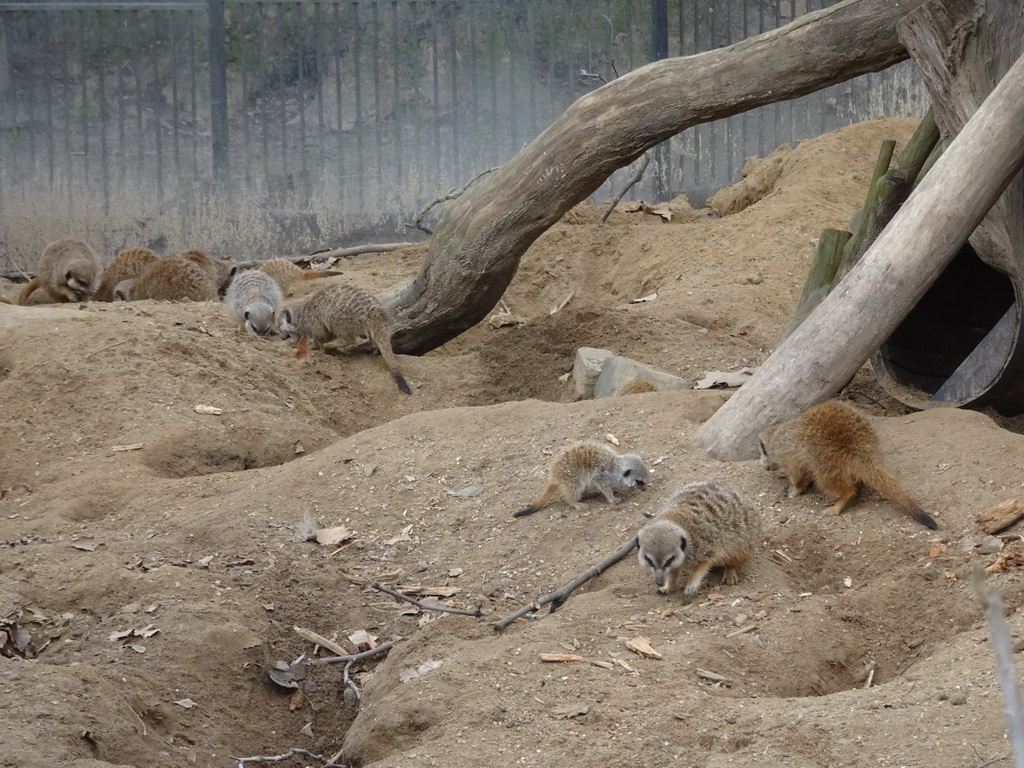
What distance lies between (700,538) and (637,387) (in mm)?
2052

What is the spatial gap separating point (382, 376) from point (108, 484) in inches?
81.7

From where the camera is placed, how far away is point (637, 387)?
5.61m

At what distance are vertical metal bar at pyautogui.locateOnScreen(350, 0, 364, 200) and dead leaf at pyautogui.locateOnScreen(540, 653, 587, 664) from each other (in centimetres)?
783

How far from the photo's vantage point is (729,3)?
415 inches

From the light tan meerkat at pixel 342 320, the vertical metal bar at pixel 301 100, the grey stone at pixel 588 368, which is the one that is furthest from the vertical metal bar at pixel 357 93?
the grey stone at pixel 588 368

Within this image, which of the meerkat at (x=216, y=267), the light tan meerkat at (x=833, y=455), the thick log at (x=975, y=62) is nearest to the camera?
the light tan meerkat at (x=833, y=455)

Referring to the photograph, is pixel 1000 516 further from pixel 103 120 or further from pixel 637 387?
pixel 103 120

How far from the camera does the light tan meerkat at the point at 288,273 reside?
9031 millimetres

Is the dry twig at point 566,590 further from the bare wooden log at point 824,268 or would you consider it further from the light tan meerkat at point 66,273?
the light tan meerkat at point 66,273

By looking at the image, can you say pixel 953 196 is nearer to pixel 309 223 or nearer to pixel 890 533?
pixel 890 533

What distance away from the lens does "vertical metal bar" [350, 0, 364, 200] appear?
1027 centimetres

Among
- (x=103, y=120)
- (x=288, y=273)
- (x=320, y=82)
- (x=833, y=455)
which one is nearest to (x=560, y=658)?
(x=833, y=455)

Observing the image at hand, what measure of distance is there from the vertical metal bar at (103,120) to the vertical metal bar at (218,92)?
0.46 meters

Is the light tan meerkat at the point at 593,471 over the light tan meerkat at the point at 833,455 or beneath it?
beneath
